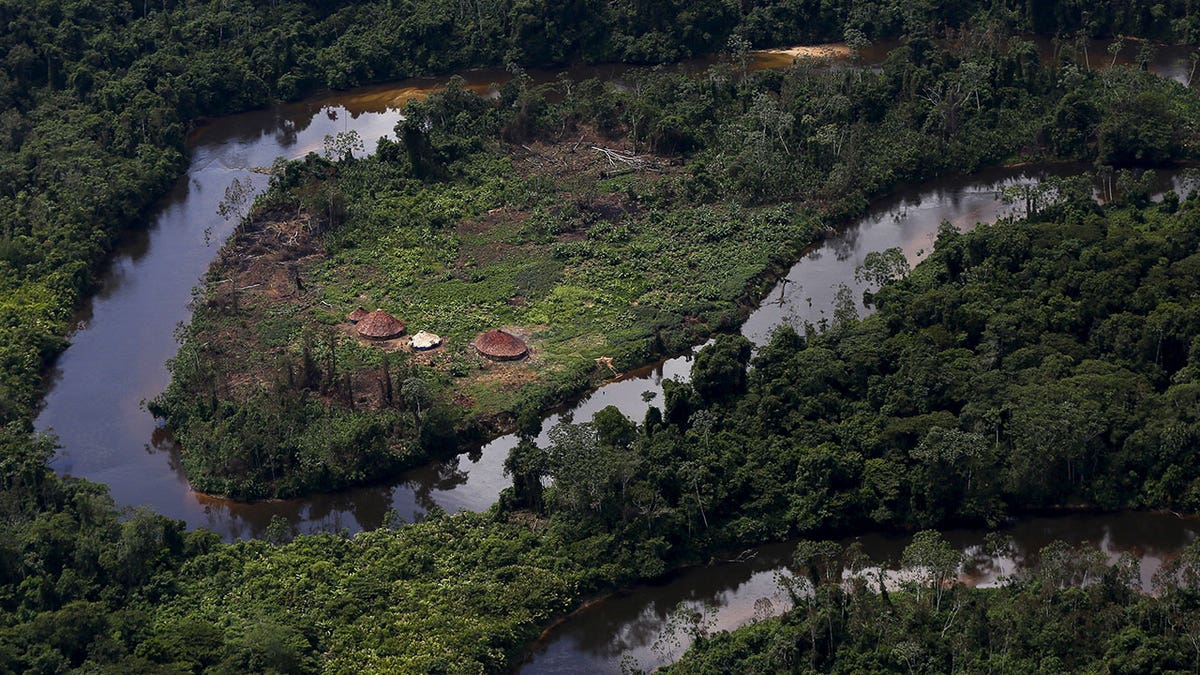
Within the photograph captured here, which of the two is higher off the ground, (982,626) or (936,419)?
(936,419)

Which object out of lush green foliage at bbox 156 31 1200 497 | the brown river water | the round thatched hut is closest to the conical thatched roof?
lush green foliage at bbox 156 31 1200 497

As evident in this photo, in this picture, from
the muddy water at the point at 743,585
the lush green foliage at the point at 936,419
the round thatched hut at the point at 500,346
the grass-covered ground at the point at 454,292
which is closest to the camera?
the muddy water at the point at 743,585

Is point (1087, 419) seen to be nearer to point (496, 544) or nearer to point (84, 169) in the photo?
point (496, 544)

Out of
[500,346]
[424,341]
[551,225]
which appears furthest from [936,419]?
[551,225]

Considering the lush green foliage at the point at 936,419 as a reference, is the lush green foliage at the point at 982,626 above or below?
below

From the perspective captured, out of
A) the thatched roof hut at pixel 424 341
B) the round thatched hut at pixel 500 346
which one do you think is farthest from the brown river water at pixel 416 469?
the thatched roof hut at pixel 424 341

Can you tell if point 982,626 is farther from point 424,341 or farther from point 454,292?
point 454,292

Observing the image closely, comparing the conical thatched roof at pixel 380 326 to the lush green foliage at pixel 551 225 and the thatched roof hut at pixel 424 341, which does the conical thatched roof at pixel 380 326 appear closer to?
the lush green foliage at pixel 551 225
